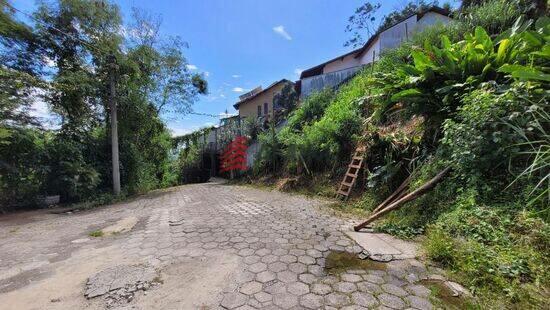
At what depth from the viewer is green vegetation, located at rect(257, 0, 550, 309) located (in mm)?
2006

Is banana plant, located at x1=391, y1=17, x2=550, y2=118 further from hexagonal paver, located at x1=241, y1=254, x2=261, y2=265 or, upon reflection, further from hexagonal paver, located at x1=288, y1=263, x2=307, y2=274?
hexagonal paver, located at x1=241, y1=254, x2=261, y2=265

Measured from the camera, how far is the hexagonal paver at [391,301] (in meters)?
1.81

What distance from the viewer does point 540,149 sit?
2.43 metres

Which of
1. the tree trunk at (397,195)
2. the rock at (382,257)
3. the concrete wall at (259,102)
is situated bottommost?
the rock at (382,257)

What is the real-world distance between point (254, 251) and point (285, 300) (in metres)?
1.02

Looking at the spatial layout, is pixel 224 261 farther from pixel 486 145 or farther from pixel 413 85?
pixel 413 85

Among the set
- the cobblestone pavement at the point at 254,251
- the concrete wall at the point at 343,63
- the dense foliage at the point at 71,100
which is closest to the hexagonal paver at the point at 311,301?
the cobblestone pavement at the point at 254,251

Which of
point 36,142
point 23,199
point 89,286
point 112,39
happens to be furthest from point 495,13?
point 23,199

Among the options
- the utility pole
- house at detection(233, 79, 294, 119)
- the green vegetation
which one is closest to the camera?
the green vegetation

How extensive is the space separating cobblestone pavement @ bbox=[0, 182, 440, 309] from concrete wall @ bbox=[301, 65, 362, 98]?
7060 mm

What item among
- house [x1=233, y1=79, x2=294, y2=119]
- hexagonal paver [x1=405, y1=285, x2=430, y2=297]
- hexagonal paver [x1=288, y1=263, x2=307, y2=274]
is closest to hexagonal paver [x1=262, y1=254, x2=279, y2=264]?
hexagonal paver [x1=288, y1=263, x2=307, y2=274]

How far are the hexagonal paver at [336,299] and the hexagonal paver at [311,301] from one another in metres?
0.05

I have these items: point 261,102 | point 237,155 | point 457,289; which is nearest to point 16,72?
point 237,155

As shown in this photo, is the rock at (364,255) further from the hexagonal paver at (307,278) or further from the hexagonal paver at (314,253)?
the hexagonal paver at (307,278)
